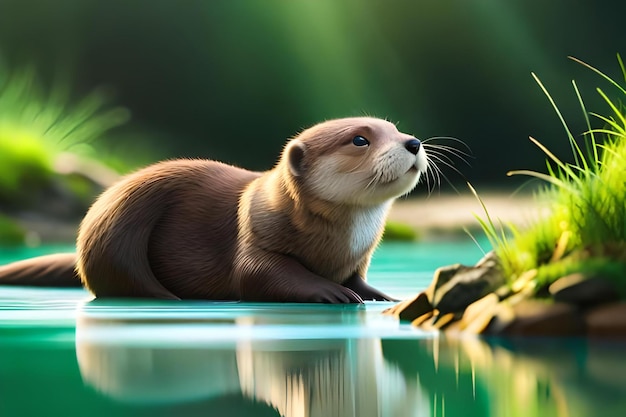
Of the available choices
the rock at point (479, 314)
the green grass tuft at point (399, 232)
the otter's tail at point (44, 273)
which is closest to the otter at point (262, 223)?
the otter's tail at point (44, 273)

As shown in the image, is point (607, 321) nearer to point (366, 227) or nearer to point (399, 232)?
point (366, 227)

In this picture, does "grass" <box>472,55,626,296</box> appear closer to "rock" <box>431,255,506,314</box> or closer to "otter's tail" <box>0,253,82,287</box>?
"rock" <box>431,255,506,314</box>

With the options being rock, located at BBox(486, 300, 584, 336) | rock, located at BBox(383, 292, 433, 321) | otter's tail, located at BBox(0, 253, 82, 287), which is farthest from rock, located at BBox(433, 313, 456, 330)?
otter's tail, located at BBox(0, 253, 82, 287)

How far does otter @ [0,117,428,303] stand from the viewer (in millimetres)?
3768

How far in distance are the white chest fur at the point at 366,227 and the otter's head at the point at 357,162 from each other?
0.30 feet

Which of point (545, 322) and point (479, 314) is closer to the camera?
point (545, 322)

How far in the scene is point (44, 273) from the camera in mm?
4746

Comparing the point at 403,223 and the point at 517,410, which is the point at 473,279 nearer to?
the point at 517,410

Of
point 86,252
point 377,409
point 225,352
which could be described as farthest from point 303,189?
point 377,409

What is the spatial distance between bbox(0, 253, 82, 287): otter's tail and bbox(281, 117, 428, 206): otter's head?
1.49 meters

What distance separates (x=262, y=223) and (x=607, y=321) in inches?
68.7

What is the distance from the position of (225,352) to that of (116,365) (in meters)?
0.30

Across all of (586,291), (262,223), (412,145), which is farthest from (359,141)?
(586,291)

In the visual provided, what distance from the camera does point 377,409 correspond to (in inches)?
65.4
